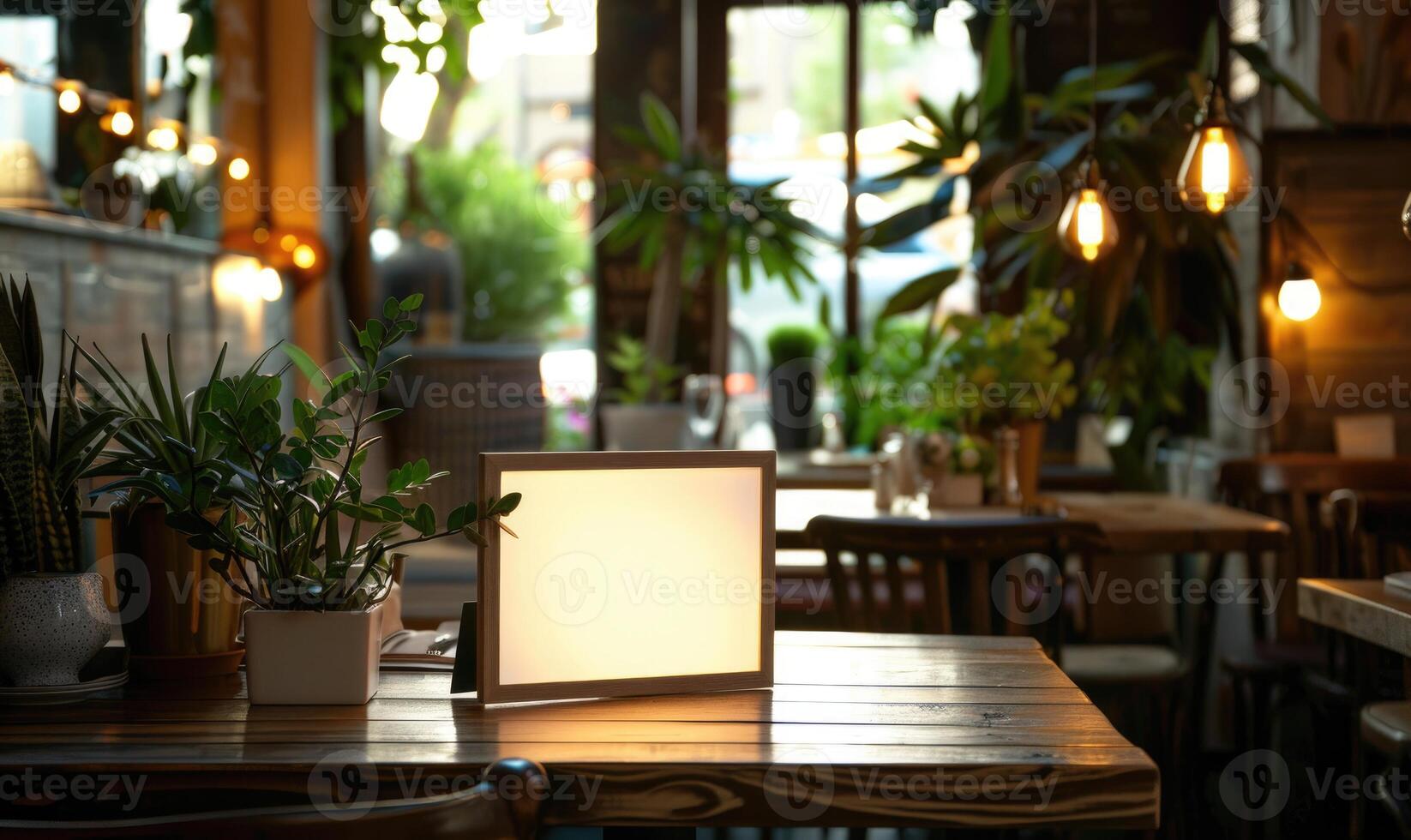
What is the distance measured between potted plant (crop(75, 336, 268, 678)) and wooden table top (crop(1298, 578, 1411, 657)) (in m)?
1.71

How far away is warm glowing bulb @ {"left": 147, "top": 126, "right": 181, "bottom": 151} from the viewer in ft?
14.8

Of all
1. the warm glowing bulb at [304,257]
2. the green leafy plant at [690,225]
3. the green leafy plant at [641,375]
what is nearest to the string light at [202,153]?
the warm glowing bulb at [304,257]

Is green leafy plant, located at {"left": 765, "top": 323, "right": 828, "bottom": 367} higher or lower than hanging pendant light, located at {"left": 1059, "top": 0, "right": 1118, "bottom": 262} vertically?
lower

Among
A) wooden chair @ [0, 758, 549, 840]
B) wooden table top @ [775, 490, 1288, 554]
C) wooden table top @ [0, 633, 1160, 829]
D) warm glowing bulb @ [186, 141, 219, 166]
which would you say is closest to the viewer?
wooden chair @ [0, 758, 549, 840]

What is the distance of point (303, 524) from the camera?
1.42 metres

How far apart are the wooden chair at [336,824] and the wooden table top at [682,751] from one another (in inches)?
7.4

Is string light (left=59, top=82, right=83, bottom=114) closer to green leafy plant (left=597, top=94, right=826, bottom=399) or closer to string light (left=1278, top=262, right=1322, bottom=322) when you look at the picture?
green leafy plant (left=597, top=94, right=826, bottom=399)

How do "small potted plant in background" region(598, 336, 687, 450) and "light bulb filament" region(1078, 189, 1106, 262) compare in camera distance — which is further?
"small potted plant in background" region(598, 336, 687, 450)

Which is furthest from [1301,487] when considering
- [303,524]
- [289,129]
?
[289,129]

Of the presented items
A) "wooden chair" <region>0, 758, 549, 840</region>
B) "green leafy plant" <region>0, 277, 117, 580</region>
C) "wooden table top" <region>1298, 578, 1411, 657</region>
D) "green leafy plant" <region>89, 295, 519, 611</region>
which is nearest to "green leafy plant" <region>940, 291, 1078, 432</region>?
"wooden table top" <region>1298, 578, 1411, 657</region>

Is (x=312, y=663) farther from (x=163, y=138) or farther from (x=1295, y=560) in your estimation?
(x=163, y=138)

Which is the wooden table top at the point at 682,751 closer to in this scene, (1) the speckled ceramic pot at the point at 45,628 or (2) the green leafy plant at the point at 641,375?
(1) the speckled ceramic pot at the point at 45,628

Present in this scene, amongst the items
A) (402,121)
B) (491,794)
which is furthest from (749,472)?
→ (402,121)

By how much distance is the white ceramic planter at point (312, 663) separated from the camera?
1.38 metres
